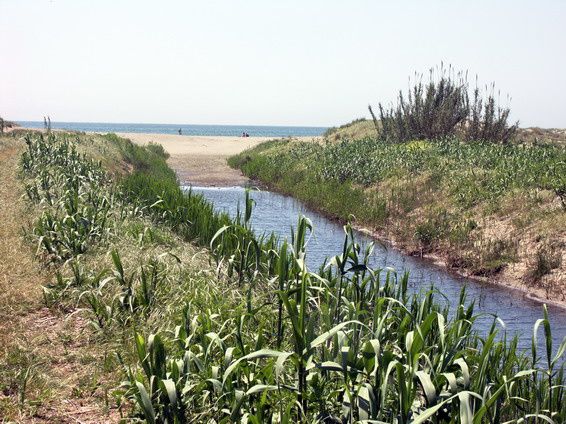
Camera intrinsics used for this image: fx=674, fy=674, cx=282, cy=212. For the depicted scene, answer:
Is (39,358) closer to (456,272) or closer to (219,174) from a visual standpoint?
(456,272)

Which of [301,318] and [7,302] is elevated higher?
[301,318]

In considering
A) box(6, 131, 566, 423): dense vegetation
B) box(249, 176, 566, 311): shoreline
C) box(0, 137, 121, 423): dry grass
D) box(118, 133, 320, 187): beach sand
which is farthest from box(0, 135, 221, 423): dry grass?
box(118, 133, 320, 187): beach sand

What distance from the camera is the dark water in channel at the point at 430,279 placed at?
9422 mm

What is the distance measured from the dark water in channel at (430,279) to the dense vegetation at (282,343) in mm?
746

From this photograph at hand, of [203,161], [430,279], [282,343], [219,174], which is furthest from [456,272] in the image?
[203,161]

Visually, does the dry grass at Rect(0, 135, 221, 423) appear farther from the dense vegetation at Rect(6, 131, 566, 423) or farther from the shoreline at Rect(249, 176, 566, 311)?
the shoreline at Rect(249, 176, 566, 311)

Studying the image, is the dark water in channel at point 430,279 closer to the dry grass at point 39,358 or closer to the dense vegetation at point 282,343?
the dense vegetation at point 282,343

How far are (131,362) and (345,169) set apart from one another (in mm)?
19128

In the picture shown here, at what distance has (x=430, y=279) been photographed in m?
12.0

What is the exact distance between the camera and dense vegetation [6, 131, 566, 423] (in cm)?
400

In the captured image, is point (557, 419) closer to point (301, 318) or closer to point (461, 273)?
point (301, 318)

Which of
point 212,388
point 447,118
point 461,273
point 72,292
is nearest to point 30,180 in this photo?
point 72,292

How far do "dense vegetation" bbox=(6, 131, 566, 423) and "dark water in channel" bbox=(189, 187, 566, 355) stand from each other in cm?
75

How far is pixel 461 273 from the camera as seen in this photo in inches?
507
